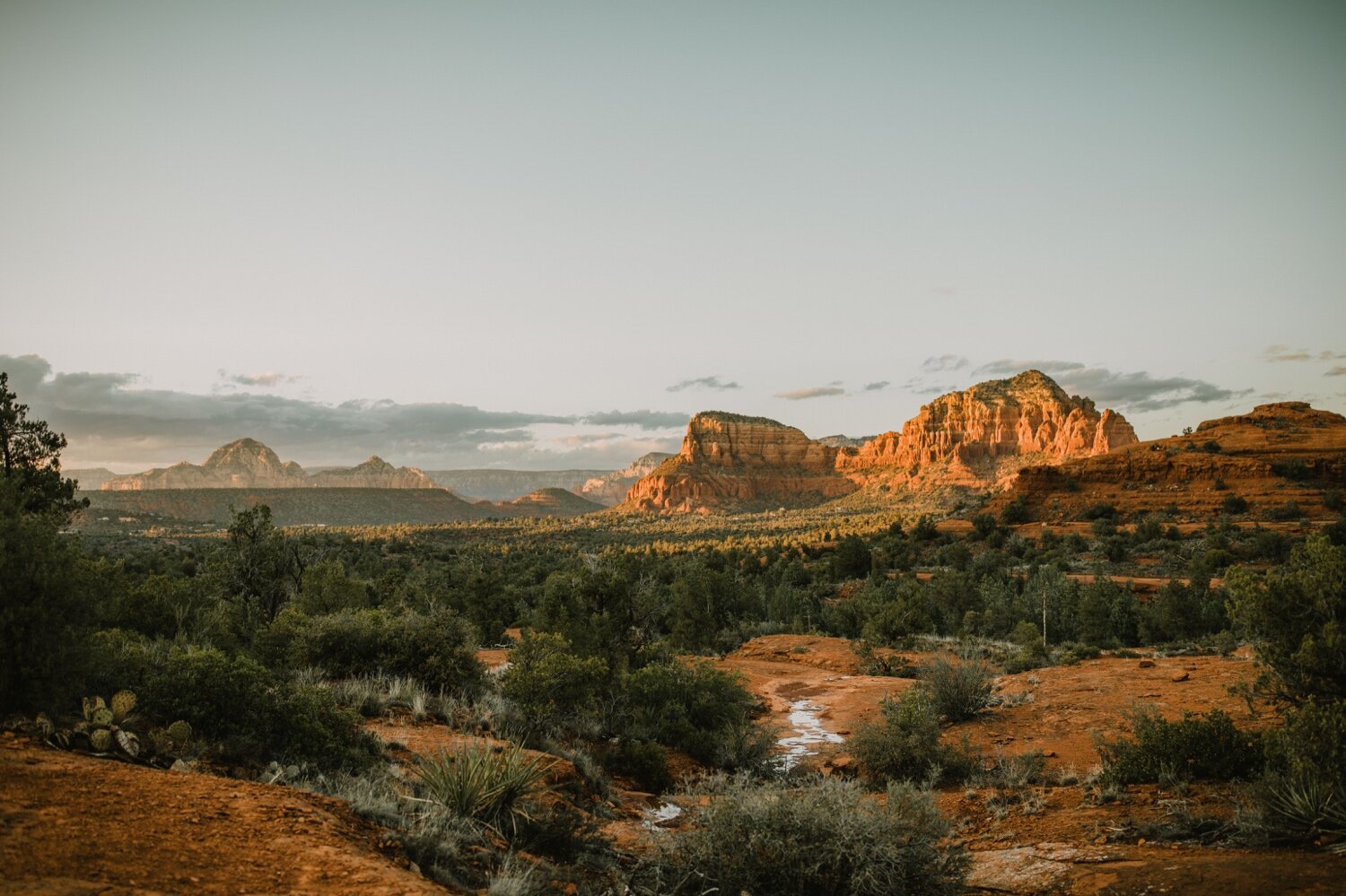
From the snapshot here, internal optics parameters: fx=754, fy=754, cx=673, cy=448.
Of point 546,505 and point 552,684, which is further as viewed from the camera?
point 546,505

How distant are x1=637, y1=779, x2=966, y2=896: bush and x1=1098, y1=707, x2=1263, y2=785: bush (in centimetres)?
441

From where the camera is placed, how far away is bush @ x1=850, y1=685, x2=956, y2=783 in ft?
39.3

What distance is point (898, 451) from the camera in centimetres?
13512

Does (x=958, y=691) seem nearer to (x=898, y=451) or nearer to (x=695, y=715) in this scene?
(x=695, y=715)

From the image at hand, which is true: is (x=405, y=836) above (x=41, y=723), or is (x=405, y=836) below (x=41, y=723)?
below

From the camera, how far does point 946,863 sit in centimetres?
629

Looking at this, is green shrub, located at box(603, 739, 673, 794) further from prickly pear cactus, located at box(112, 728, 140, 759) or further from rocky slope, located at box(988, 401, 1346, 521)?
rocky slope, located at box(988, 401, 1346, 521)

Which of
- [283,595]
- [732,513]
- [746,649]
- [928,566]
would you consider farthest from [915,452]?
[283,595]

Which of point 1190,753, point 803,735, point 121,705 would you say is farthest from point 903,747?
point 121,705

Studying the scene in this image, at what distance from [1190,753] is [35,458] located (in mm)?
20484

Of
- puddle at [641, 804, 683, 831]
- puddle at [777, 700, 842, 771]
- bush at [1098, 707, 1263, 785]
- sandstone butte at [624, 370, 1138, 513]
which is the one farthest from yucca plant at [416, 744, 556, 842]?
sandstone butte at [624, 370, 1138, 513]

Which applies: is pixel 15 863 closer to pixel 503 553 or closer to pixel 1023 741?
pixel 1023 741

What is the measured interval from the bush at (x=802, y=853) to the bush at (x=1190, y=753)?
174 inches

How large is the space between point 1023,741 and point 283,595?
19619mm
